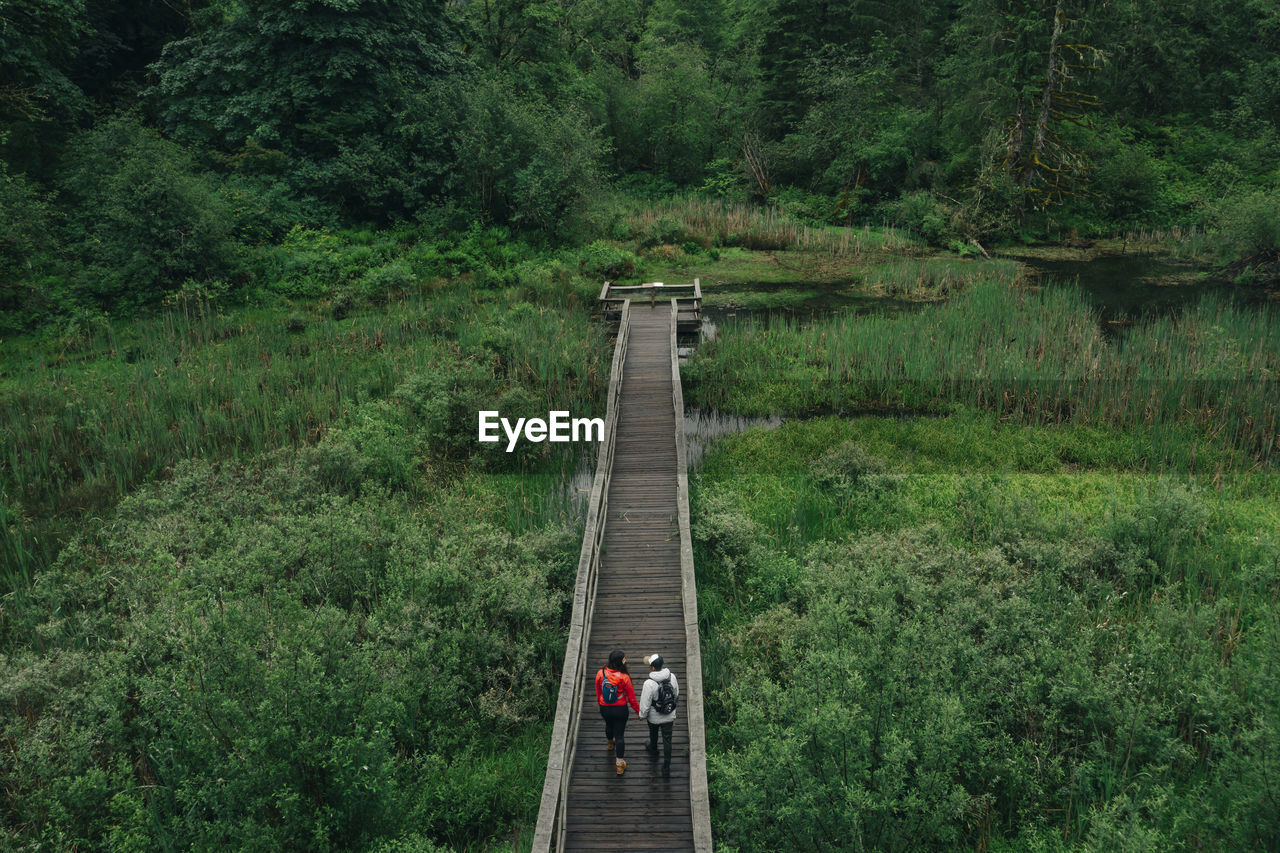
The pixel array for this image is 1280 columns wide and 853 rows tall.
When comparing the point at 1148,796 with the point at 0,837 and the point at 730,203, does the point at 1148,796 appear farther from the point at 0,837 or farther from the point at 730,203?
the point at 730,203

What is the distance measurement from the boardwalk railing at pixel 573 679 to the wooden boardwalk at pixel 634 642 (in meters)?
0.02

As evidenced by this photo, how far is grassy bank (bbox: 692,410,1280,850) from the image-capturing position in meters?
8.91

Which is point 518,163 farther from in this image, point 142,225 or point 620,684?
point 620,684

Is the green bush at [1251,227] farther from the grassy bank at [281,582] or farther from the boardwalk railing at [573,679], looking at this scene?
the boardwalk railing at [573,679]

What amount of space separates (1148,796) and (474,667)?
9.63 meters

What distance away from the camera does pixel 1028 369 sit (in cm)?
2042

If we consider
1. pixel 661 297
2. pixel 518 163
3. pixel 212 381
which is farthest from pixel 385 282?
pixel 661 297

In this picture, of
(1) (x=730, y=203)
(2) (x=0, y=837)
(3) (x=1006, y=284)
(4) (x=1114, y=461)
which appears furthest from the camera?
(1) (x=730, y=203)

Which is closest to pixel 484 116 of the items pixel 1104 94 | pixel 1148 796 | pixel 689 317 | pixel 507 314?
pixel 507 314

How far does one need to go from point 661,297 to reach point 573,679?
743 inches

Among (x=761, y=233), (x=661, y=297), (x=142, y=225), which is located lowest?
(x=661, y=297)

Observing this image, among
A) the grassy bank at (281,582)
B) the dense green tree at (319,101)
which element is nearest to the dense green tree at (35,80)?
the dense green tree at (319,101)

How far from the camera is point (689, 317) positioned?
81.4ft

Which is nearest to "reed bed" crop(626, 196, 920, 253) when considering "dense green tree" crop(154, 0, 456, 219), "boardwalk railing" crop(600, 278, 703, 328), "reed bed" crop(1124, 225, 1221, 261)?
"boardwalk railing" crop(600, 278, 703, 328)
